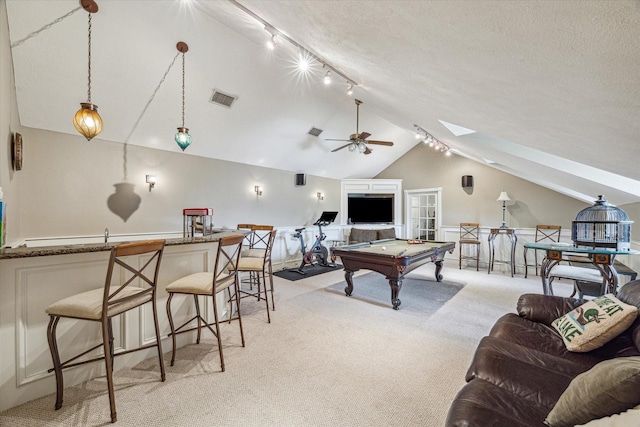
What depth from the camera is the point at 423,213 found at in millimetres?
7898

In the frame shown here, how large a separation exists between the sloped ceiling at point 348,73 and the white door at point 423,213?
116 inches

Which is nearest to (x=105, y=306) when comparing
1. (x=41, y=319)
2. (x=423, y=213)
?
(x=41, y=319)

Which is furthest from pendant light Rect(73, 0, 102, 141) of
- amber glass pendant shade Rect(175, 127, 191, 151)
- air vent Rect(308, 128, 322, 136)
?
air vent Rect(308, 128, 322, 136)

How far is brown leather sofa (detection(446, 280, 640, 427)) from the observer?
1109 mm

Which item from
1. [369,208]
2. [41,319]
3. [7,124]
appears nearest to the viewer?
[41,319]

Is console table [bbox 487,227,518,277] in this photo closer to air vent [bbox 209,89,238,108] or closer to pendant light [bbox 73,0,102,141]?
air vent [bbox 209,89,238,108]

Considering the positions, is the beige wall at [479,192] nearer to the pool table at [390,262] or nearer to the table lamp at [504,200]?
the table lamp at [504,200]

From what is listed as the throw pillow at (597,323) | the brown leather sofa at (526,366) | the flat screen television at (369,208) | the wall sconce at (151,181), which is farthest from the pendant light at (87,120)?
the flat screen television at (369,208)

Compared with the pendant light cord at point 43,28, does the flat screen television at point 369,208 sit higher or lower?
lower

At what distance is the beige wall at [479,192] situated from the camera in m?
5.82

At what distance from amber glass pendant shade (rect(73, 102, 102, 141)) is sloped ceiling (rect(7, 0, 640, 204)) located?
3.90 ft

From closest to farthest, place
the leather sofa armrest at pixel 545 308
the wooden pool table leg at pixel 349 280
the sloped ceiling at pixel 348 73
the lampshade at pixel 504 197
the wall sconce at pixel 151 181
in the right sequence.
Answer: the sloped ceiling at pixel 348 73, the leather sofa armrest at pixel 545 308, the wooden pool table leg at pixel 349 280, the wall sconce at pixel 151 181, the lampshade at pixel 504 197

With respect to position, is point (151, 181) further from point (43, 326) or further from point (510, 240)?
point (510, 240)

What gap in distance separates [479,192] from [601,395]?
22.1 ft
